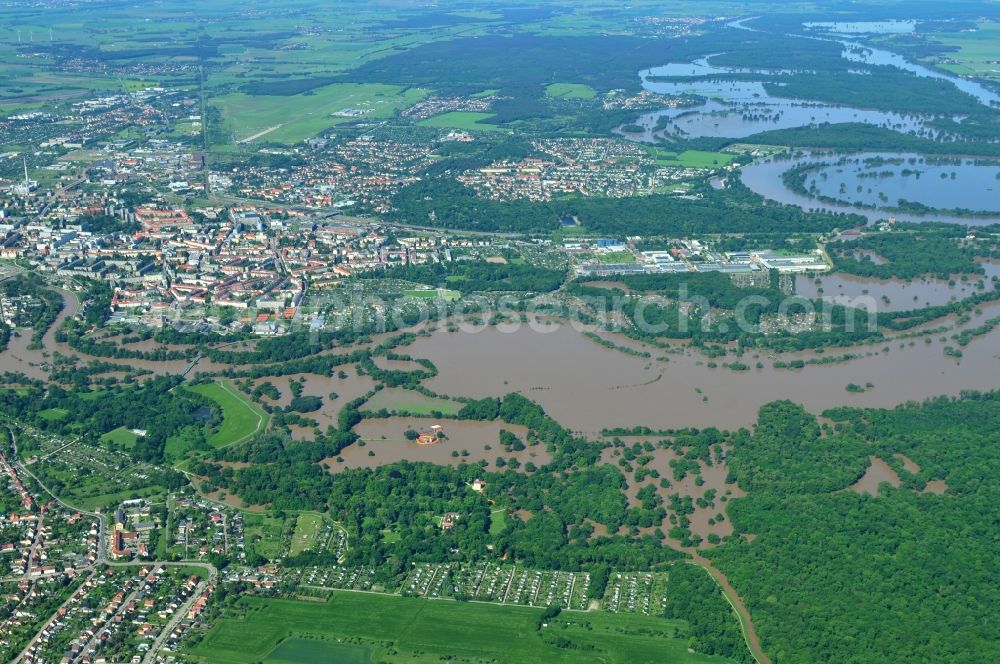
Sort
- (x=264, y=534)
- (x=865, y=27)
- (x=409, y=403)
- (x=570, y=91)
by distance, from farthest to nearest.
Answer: (x=865, y=27)
(x=570, y=91)
(x=409, y=403)
(x=264, y=534)

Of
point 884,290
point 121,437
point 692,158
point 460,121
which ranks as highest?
point 460,121

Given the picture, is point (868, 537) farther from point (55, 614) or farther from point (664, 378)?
point (55, 614)

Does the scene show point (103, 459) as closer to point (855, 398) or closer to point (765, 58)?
point (855, 398)

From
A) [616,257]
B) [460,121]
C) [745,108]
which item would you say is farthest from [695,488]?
[745,108]

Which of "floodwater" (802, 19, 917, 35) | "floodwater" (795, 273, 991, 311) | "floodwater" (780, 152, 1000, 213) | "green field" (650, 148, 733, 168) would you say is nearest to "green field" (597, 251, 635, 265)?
"floodwater" (795, 273, 991, 311)

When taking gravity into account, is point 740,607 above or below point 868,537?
below

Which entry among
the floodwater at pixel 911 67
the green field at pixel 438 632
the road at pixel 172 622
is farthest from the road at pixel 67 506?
the floodwater at pixel 911 67

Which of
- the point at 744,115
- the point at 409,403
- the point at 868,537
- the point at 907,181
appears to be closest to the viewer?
the point at 868,537

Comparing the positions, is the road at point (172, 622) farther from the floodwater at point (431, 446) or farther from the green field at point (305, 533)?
the floodwater at point (431, 446)
